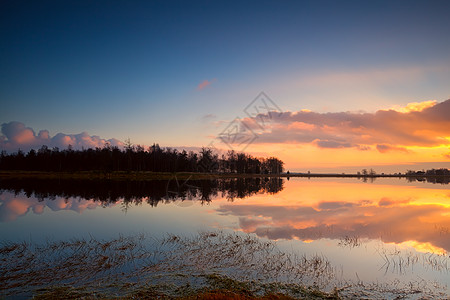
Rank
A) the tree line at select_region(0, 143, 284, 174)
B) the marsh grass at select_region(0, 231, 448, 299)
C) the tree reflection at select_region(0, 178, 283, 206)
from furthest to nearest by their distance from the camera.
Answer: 1. the tree line at select_region(0, 143, 284, 174)
2. the tree reflection at select_region(0, 178, 283, 206)
3. the marsh grass at select_region(0, 231, 448, 299)

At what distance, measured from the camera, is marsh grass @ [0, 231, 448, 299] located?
9617mm

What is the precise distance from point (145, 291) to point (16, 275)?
6021mm

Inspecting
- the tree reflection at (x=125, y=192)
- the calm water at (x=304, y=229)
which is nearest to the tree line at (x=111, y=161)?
Result: the tree reflection at (x=125, y=192)

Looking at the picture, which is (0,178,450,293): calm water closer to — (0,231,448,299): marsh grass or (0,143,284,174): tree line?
(0,231,448,299): marsh grass

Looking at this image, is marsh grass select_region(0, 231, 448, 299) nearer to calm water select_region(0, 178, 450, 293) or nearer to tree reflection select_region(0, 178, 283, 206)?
calm water select_region(0, 178, 450, 293)

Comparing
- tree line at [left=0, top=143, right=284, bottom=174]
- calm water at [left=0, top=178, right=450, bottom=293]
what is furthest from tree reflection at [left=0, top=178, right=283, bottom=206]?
tree line at [left=0, top=143, right=284, bottom=174]

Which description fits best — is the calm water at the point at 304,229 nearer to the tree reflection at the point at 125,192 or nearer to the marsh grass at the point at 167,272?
the marsh grass at the point at 167,272

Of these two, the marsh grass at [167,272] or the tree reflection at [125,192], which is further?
the tree reflection at [125,192]

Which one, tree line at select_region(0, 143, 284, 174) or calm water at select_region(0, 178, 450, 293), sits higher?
tree line at select_region(0, 143, 284, 174)

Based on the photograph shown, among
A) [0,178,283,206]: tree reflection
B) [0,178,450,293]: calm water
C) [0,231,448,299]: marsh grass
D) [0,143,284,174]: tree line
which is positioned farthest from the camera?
[0,143,284,174]: tree line

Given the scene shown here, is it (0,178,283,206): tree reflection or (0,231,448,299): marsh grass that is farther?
(0,178,283,206): tree reflection

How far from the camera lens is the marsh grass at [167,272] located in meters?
9.62

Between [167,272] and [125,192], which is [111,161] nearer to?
[125,192]

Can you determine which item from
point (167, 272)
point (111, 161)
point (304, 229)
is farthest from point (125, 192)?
point (111, 161)
